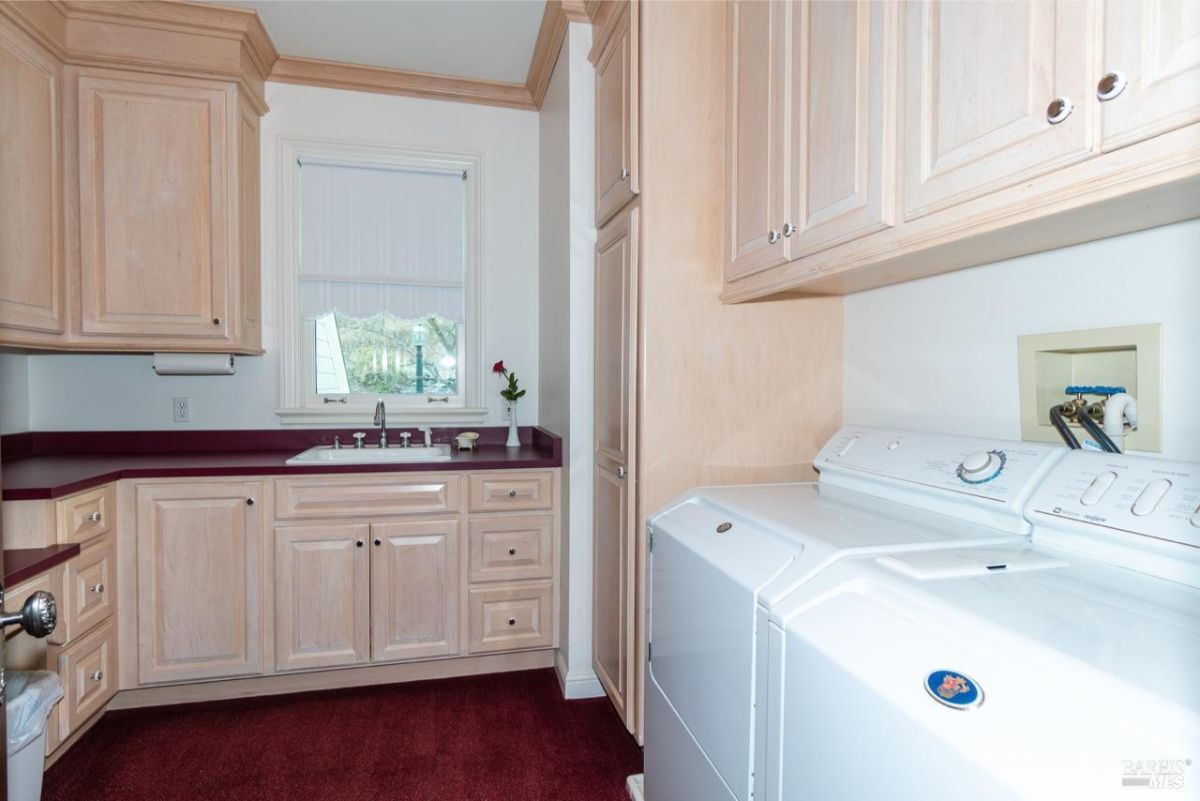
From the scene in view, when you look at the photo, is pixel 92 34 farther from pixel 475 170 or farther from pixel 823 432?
pixel 823 432

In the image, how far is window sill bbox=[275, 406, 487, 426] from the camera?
2941 mm

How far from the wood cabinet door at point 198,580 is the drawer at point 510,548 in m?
0.82

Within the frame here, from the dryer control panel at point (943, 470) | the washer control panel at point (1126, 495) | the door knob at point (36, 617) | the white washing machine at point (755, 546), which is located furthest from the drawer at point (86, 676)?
the washer control panel at point (1126, 495)

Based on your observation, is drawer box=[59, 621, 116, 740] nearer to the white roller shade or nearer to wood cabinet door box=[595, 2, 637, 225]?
the white roller shade

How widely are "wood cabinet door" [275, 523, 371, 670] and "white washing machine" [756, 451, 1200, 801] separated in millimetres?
1919

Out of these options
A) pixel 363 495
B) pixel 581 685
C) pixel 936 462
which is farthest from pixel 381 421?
pixel 936 462

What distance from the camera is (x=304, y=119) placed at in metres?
2.94

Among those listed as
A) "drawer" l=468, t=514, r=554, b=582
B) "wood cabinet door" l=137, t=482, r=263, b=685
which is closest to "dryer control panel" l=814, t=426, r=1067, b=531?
"drawer" l=468, t=514, r=554, b=582

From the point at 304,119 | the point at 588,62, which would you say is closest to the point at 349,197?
the point at 304,119

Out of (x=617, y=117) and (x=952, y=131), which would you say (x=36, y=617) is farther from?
(x=617, y=117)

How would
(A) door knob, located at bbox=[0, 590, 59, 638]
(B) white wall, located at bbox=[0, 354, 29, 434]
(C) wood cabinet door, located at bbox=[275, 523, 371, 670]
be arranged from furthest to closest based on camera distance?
1. (B) white wall, located at bbox=[0, 354, 29, 434]
2. (C) wood cabinet door, located at bbox=[275, 523, 371, 670]
3. (A) door knob, located at bbox=[0, 590, 59, 638]

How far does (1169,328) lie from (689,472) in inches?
43.4

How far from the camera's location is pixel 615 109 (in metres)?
2.05

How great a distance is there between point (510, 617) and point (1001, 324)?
208 cm
